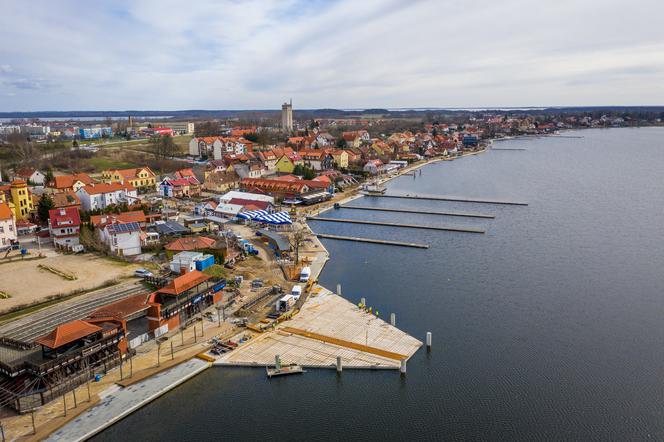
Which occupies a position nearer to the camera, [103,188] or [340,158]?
[103,188]

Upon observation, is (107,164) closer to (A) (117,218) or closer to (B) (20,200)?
(B) (20,200)

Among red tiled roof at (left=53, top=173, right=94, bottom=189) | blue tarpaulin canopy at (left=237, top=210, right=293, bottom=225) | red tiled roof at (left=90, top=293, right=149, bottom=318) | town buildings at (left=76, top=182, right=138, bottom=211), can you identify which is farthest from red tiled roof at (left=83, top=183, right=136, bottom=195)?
red tiled roof at (left=90, top=293, right=149, bottom=318)

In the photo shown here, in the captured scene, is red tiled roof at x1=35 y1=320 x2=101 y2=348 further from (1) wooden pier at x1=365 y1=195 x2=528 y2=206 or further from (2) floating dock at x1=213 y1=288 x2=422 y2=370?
(1) wooden pier at x1=365 y1=195 x2=528 y2=206

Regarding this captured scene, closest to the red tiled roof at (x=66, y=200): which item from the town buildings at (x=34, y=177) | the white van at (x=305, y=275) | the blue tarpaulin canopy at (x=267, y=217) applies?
the town buildings at (x=34, y=177)

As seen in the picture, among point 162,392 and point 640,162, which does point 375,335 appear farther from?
point 640,162

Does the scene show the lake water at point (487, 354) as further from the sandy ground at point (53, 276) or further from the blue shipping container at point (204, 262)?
the sandy ground at point (53, 276)

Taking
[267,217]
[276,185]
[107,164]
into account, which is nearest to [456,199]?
[276,185]
